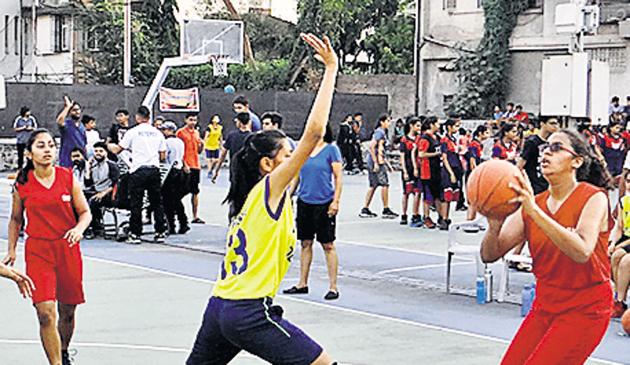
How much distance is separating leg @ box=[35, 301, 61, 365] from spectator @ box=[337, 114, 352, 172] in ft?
80.4

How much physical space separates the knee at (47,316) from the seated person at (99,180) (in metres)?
9.25

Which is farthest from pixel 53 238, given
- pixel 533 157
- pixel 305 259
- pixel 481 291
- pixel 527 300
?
pixel 533 157

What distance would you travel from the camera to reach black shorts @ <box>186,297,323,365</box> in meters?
5.84

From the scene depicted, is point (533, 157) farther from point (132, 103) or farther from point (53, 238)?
point (132, 103)

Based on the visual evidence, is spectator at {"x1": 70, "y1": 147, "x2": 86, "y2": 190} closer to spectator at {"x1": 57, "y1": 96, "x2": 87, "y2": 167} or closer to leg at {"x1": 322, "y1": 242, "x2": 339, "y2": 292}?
spectator at {"x1": 57, "y1": 96, "x2": 87, "y2": 167}

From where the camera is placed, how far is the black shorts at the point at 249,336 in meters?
5.84

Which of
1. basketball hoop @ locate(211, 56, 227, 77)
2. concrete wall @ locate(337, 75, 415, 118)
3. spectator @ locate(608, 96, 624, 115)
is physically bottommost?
spectator @ locate(608, 96, 624, 115)

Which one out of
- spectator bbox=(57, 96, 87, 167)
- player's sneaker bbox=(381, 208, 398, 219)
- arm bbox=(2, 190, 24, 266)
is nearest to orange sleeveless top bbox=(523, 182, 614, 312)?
arm bbox=(2, 190, 24, 266)

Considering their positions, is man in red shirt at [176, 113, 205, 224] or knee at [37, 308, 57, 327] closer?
knee at [37, 308, 57, 327]

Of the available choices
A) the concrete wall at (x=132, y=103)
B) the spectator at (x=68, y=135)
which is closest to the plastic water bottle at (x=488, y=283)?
the spectator at (x=68, y=135)

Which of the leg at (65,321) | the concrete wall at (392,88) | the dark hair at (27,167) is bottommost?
the leg at (65,321)

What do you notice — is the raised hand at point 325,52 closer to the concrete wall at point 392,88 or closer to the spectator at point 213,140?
the spectator at point 213,140

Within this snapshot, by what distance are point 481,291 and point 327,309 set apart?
168cm

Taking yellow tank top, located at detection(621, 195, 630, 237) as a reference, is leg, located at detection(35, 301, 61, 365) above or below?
below
